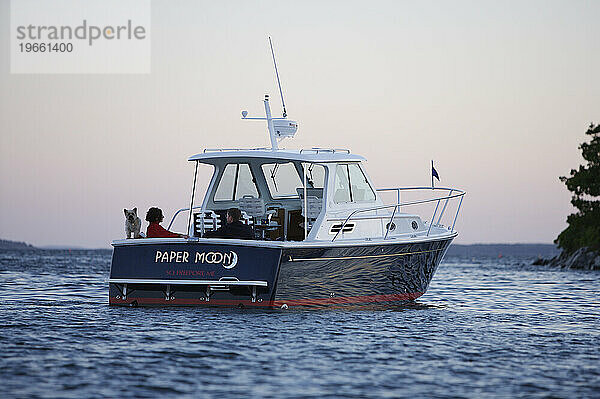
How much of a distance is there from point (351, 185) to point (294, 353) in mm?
6872

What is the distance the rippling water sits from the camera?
384 inches

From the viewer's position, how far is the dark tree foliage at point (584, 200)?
5909 centimetres

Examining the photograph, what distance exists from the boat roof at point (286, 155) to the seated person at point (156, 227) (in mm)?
1600

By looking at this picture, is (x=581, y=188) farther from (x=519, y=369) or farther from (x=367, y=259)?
(x=519, y=369)

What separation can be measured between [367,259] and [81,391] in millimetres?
8585

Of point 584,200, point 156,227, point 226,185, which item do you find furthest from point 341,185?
point 584,200

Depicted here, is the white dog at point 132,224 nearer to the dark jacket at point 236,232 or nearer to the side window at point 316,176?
the dark jacket at point 236,232

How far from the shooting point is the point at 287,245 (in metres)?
15.6

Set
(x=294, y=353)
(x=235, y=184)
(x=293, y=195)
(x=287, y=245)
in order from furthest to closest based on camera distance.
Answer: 1. (x=293, y=195)
2. (x=235, y=184)
3. (x=287, y=245)
4. (x=294, y=353)

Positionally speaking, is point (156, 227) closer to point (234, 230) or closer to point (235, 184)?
point (234, 230)

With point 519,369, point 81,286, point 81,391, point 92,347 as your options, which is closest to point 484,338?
point 519,369

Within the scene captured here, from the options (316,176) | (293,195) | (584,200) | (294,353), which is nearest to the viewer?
(294,353)

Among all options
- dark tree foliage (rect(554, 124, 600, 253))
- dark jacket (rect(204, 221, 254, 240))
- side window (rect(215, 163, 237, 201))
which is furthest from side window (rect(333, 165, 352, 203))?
dark tree foliage (rect(554, 124, 600, 253))

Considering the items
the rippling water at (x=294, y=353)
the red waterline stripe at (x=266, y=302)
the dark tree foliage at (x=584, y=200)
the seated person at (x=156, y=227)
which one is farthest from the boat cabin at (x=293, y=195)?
the dark tree foliage at (x=584, y=200)
